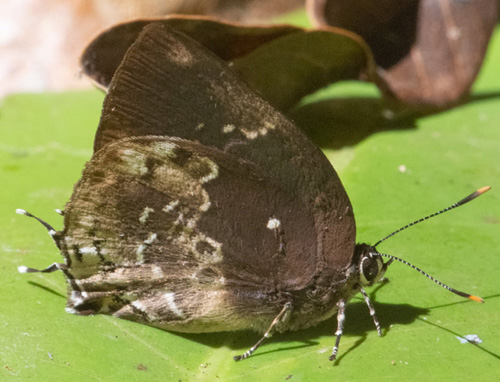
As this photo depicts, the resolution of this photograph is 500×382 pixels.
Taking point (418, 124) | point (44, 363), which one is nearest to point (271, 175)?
point (44, 363)

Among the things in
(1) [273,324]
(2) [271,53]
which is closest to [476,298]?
(1) [273,324]

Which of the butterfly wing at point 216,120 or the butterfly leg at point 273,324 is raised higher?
the butterfly wing at point 216,120

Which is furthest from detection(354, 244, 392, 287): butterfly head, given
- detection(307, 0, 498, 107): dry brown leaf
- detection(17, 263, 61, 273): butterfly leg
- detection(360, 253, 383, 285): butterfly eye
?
detection(307, 0, 498, 107): dry brown leaf

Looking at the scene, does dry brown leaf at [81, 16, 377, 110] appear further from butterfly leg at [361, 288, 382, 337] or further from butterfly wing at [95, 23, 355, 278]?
butterfly leg at [361, 288, 382, 337]

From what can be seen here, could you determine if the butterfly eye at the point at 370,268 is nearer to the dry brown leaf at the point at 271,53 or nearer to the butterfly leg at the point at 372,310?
the butterfly leg at the point at 372,310

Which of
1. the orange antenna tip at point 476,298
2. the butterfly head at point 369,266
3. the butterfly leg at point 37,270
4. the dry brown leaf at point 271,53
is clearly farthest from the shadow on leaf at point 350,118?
the butterfly leg at point 37,270

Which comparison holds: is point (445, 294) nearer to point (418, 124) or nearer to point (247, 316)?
point (247, 316)

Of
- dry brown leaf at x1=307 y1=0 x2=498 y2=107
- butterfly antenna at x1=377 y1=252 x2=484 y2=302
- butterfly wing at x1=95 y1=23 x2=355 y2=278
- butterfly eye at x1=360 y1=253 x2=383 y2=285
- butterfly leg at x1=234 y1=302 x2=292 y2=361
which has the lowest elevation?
butterfly leg at x1=234 y1=302 x2=292 y2=361

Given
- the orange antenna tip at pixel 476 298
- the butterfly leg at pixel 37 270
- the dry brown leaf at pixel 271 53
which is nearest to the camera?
the orange antenna tip at pixel 476 298
